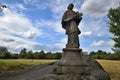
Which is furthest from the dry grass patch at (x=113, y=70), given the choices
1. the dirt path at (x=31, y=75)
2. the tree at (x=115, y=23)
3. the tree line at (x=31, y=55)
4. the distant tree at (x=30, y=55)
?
the distant tree at (x=30, y=55)

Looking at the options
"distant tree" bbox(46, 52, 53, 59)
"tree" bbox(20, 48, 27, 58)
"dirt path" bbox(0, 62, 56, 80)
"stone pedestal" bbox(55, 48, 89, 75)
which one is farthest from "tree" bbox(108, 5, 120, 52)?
"tree" bbox(20, 48, 27, 58)

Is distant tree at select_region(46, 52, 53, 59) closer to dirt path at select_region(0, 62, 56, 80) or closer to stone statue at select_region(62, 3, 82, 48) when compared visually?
dirt path at select_region(0, 62, 56, 80)

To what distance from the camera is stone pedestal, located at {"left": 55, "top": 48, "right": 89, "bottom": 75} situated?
61.7ft

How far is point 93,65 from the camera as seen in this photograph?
23.5 meters

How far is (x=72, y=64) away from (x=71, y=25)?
2655mm

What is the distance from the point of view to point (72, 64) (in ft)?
61.9

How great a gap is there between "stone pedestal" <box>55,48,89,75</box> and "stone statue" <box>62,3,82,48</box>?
1.34 ft

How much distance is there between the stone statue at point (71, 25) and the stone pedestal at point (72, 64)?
1.34 ft

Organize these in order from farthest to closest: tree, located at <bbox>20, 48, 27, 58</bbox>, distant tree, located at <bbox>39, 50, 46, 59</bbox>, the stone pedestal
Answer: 1. tree, located at <bbox>20, 48, 27, 58</bbox>
2. distant tree, located at <bbox>39, 50, 46, 59</bbox>
3. the stone pedestal

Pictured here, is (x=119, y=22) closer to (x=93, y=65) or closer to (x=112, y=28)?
(x=112, y=28)

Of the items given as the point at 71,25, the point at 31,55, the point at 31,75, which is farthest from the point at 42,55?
the point at 71,25

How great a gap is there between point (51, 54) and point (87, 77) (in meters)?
52.6

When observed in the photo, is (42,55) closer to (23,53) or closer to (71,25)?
(23,53)

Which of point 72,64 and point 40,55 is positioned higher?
point 40,55
